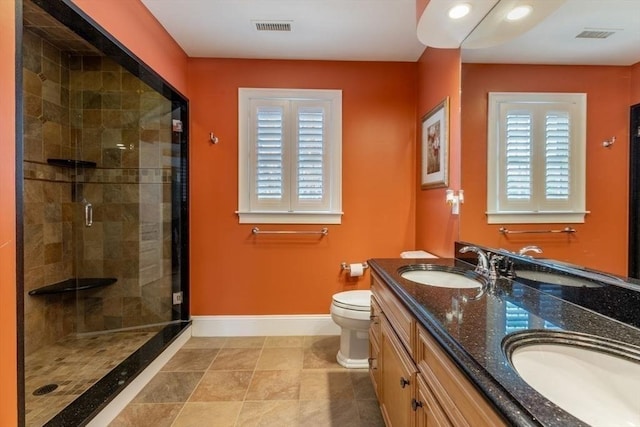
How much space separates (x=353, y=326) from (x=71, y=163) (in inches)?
106

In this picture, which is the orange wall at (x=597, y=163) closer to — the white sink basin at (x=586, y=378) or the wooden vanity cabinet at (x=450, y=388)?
the white sink basin at (x=586, y=378)

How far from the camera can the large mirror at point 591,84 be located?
40.8 inches

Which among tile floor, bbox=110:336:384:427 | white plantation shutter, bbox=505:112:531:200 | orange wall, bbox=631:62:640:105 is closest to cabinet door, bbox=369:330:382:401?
tile floor, bbox=110:336:384:427

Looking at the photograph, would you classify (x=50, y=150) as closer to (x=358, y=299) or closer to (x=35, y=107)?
(x=35, y=107)

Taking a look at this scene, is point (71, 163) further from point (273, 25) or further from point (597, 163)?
point (597, 163)

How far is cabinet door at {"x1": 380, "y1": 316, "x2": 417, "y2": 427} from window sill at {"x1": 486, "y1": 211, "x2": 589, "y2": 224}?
794 millimetres

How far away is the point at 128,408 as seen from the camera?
1835mm

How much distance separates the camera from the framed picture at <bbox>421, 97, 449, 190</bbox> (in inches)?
85.2

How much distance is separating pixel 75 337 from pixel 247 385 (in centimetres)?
166

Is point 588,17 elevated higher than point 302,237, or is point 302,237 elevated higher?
point 588,17

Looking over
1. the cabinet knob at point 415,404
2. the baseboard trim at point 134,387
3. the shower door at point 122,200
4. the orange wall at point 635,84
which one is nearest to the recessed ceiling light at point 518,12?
the orange wall at point 635,84

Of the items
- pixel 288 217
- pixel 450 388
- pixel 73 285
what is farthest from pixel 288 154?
pixel 450 388

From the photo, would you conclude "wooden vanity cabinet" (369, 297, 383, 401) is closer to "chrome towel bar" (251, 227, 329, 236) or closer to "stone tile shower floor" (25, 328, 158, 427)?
"chrome towel bar" (251, 227, 329, 236)

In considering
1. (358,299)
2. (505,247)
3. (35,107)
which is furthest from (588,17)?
(35,107)
